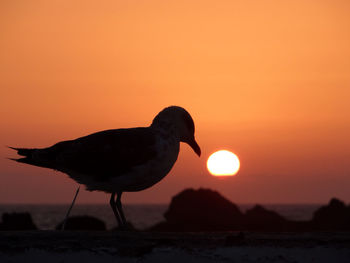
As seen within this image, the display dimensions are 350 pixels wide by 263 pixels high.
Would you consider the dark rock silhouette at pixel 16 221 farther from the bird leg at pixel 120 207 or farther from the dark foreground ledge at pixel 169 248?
the dark foreground ledge at pixel 169 248

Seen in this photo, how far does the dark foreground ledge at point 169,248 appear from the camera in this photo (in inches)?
157

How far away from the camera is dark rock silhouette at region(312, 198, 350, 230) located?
4356 centimetres

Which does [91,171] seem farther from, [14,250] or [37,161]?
[14,250]

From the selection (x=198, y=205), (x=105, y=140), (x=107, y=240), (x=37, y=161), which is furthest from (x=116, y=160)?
(x=198, y=205)

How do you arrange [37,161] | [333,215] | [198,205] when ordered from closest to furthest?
1. [37,161]
2. [333,215]
3. [198,205]

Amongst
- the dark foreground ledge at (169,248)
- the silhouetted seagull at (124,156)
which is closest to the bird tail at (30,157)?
the silhouetted seagull at (124,156)

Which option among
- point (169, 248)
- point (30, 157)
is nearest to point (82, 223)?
point (30, 157)

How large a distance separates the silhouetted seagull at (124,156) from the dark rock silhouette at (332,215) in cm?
3626

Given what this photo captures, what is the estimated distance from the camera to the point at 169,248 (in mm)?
4113

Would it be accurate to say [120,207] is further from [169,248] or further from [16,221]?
[16,221]

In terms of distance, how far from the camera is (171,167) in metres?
7.88

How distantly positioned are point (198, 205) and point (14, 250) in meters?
57.9

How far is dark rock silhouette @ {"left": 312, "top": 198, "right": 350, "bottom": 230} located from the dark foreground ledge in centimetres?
3970

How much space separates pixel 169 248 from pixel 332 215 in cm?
4312
